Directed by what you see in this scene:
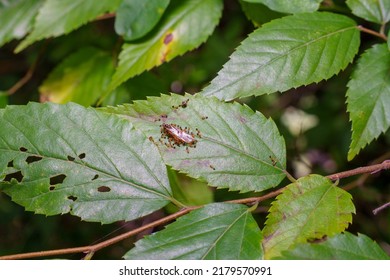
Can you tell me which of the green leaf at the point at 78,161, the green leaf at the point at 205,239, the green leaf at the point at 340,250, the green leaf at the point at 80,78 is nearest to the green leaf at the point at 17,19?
the green leaf at the point at 80,78

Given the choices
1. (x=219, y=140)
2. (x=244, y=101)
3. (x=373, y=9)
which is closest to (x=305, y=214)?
(x=219, y=140)

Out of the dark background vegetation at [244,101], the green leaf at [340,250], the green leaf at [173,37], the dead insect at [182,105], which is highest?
the green leaf at [173,37]

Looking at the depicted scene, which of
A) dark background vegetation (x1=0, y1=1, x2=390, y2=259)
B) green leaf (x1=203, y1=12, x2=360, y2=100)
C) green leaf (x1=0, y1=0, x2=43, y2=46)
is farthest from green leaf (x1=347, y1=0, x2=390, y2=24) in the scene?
green leaf (x1=0, y1=0, x2=43, y2=46)

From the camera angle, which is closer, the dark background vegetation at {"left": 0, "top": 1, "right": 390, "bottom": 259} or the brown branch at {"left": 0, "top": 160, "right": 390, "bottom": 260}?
the brown branch at {"left": 0, "top": 160, "right": 390, "bottom": 260}

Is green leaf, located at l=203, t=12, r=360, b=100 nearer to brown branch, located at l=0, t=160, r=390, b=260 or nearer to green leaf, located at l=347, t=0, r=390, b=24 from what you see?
green leaf, located at l=347, t=0, r=390, b=24

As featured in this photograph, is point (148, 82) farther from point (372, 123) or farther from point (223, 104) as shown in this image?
point (372, 123)

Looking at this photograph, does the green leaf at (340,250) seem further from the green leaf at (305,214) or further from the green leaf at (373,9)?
the green leaf at (373,9)
